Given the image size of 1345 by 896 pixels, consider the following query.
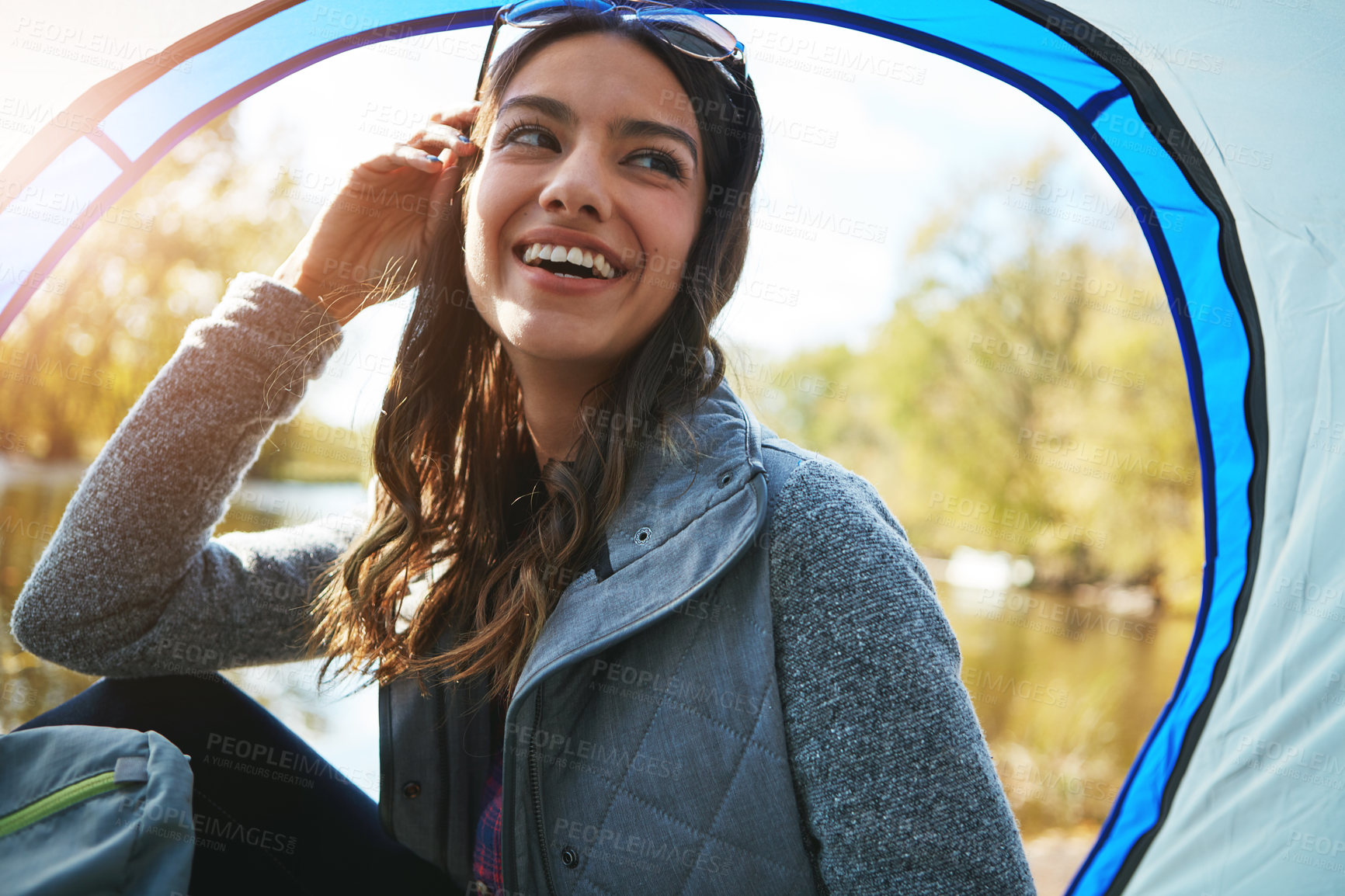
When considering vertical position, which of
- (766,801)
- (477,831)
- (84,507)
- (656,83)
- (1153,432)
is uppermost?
(656,83)

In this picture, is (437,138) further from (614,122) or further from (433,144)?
(614,122)

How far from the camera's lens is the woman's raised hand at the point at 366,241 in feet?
5.24

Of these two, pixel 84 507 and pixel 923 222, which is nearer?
pixel 84 507

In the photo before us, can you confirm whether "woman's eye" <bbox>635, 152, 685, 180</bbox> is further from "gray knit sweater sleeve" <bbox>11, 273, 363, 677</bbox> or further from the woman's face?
"gray knit sweater sleeve" <bbox>11, 273, 363, 677</bbox>

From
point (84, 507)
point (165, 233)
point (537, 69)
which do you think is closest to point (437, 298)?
point (537, 69)

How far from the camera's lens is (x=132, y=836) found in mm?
875

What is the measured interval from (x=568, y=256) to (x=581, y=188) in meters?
0.10

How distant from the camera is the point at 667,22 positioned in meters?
1.32

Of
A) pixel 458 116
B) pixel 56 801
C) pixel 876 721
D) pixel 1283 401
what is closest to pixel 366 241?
pixel 458 116

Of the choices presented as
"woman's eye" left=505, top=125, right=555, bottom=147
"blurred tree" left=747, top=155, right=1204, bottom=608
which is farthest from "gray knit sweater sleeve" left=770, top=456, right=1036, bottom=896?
"blurred tree" left=747, top=155, right=1204, bottom=608

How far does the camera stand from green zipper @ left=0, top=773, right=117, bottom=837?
2.92ft

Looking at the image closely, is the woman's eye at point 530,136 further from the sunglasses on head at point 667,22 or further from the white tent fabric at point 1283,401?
the white tent fabric at point 1283,401

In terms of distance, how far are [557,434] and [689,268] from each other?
0.37 m

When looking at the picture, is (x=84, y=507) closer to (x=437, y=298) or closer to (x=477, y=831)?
(x=437, y=298)
